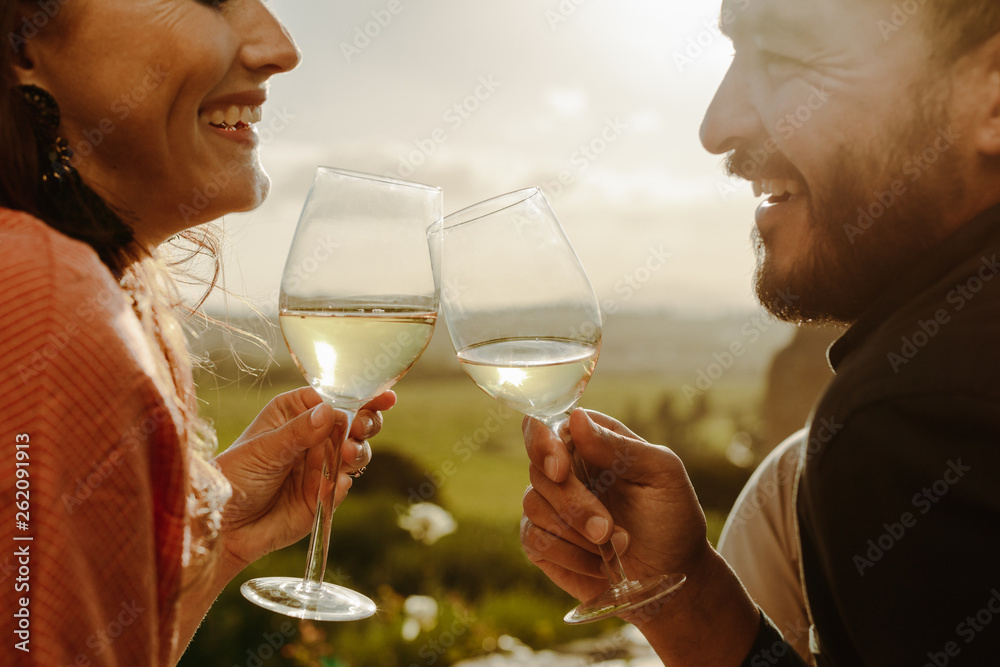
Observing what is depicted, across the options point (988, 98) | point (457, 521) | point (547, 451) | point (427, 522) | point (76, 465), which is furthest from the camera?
point (457, 521)

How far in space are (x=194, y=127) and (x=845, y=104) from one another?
4.29 feet

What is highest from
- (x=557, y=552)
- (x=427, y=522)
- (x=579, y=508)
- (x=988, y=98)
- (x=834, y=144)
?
(x=988, y=98)

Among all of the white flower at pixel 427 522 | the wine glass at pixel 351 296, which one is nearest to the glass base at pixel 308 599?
the wine glass at pixel 351 296

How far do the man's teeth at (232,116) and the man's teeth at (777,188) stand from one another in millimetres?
1141

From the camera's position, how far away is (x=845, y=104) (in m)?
1.59

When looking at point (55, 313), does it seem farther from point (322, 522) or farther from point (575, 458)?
point (575, 458)

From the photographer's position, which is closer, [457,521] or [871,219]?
[871,219]

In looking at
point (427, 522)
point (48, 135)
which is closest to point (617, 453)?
point (48, 135)

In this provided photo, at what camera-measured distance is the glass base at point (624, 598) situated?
3.84 feet

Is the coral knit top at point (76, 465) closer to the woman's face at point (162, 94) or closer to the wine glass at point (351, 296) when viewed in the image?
the wine glass at point (351, 296)

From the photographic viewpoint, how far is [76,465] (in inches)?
26.7

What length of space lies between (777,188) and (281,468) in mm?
1284

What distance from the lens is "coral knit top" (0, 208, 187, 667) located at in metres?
0.65

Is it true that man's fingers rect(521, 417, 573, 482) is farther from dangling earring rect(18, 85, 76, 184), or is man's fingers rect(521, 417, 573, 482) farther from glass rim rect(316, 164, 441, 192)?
dangling earring rect(18, 85, 76, 184)
